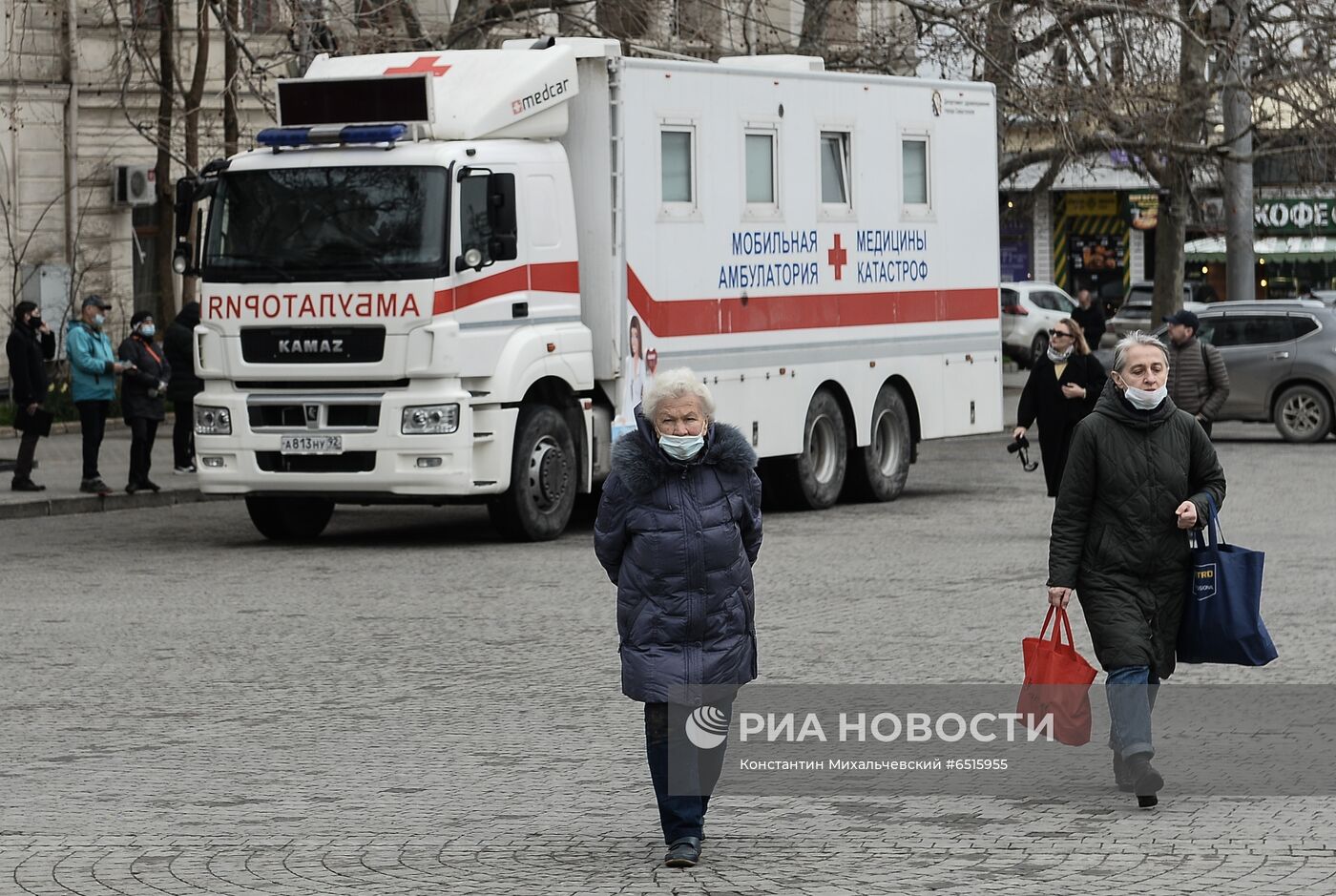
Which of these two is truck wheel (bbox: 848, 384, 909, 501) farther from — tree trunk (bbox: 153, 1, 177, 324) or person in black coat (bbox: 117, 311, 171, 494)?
tree trunk (bbox: 153, 1, 177, 324)

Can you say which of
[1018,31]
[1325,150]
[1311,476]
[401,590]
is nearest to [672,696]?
[401,590]

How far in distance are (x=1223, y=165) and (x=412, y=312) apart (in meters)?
18.2

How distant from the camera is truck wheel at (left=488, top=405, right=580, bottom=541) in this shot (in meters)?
17.0

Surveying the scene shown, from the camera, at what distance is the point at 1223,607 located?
24.6 feet

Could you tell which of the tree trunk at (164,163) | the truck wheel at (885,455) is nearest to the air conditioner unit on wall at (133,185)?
the tree trunk at (164,163)

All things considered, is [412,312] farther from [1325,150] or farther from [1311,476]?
[1325,150]

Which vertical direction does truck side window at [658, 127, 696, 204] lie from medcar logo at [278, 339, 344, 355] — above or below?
above

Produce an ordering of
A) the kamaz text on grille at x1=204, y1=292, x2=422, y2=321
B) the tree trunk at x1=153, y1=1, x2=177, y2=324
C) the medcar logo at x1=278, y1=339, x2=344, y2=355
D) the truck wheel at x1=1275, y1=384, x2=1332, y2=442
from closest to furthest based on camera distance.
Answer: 1. the kamaz text on grille at x1=204, y1=292, x2=422, y2=321
2. the medcar logo at x1=278, y1=339, x2=344, y2=355
3. the tree trunk at x1=153, y1=1, x2=177, y2=324
4. the truck wheel at x1=1275, y1=384, x2=1332, y2=442

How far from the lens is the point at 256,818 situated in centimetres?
768

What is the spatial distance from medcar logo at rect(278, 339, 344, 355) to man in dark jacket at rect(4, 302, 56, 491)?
4.68m

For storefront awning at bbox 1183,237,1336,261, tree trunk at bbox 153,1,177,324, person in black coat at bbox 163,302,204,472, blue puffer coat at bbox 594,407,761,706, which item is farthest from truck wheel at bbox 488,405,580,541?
storefront awning at bbox 1183,237,1336,261

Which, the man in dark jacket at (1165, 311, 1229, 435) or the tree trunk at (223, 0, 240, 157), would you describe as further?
the tree trunk at (223, 0, 240, 157)

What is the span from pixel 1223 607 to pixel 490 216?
986cm

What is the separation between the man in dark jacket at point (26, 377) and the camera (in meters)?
20.8
